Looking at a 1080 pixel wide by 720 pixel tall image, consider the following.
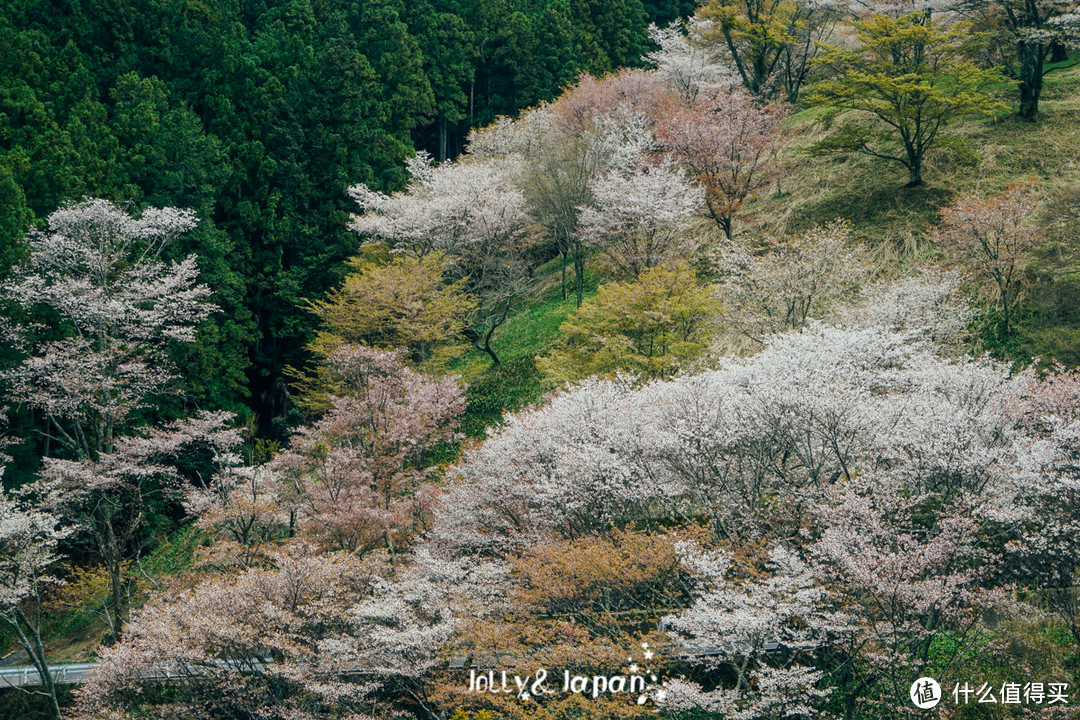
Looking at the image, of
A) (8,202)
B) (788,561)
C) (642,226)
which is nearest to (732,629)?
(788,561)

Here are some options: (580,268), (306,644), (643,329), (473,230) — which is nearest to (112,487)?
(306,644)

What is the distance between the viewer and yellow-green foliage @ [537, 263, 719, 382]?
65.0 feet

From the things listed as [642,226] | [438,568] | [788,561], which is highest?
[642,226]

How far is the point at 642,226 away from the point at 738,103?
6.57 meters

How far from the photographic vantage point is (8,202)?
25719 mm

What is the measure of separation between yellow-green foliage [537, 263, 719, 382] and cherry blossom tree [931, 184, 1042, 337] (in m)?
5.88

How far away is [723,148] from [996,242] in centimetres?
909

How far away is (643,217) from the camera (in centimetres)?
2370

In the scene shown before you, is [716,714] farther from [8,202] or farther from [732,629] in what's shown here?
[8,202]

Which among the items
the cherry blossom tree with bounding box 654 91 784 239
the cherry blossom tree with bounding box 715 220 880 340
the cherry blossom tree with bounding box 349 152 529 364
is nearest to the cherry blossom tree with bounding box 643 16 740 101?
the cherry blossom tree with bounding box 654 91 784 239

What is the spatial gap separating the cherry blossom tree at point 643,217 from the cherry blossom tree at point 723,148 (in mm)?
720

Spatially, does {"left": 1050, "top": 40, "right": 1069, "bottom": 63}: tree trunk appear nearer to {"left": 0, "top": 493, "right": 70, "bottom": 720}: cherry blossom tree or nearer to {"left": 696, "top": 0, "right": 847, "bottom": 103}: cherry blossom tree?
{"left": 696, "top": 0, "right": 847, "bottom": 103}: cherry blossom tree

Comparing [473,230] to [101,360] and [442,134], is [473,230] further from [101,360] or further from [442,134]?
[442,134]

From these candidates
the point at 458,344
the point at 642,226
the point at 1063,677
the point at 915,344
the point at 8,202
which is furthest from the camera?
the point at 458,344
